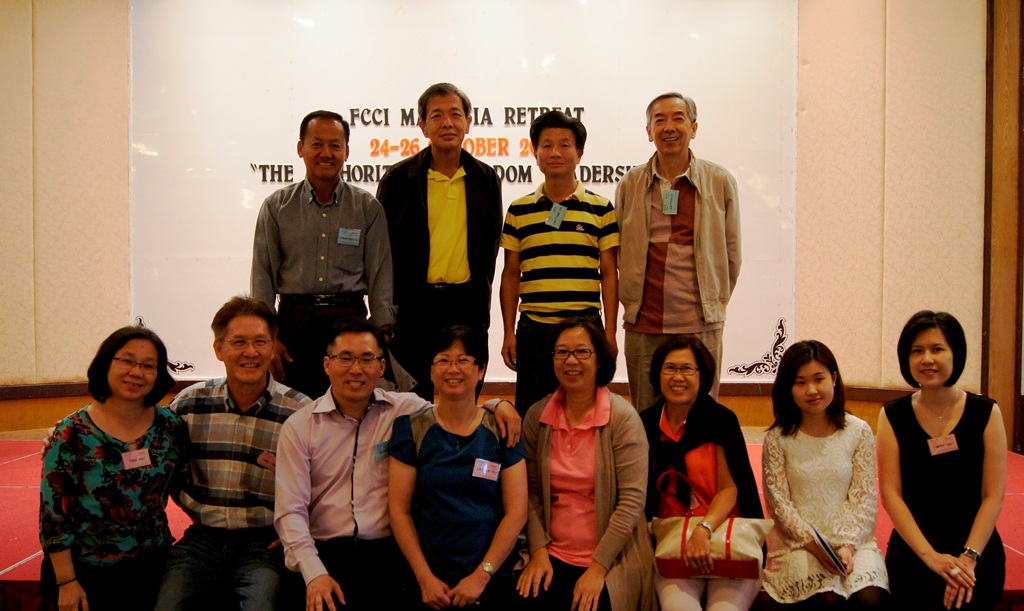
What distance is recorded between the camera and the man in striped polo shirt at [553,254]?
9.16ft

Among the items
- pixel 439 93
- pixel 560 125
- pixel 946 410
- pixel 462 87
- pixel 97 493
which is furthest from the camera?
pixel 462 87

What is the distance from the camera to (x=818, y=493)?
2312mm

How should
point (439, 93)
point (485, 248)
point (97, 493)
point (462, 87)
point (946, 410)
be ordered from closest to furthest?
1. point (97, 493)
2. point (946, 410)
3. point (439, 93)
4. point (485, 248)
5. point (462, 87)

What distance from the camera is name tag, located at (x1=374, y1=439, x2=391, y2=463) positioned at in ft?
7.55

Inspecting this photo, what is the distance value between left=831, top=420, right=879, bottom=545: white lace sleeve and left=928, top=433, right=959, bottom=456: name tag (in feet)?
0.60

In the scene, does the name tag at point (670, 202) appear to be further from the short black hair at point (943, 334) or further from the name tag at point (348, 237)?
the name tag at point (348, 237)

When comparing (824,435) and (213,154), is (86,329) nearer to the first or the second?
(213,154)

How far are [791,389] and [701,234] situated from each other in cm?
78

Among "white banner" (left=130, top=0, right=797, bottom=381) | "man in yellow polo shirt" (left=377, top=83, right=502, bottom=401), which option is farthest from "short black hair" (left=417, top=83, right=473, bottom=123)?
"white banner" (left=130, top=0, right=797, bottom=381)

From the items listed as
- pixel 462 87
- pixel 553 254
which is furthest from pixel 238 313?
pixel 462 87

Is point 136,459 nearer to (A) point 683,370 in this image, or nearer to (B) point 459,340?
(B) point 459,340

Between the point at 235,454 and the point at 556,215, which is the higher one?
the point at 556,215

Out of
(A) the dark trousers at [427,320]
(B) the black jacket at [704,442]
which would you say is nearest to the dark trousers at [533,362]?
(A) the dark trousers at [427,320]

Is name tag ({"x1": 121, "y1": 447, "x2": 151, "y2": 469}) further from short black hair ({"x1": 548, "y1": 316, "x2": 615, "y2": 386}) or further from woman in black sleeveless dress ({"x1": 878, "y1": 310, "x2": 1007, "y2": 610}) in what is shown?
woman in black sleeveless dress ({"x1": 878, "y1": 310, "x2": 1007, "y2": 610})
